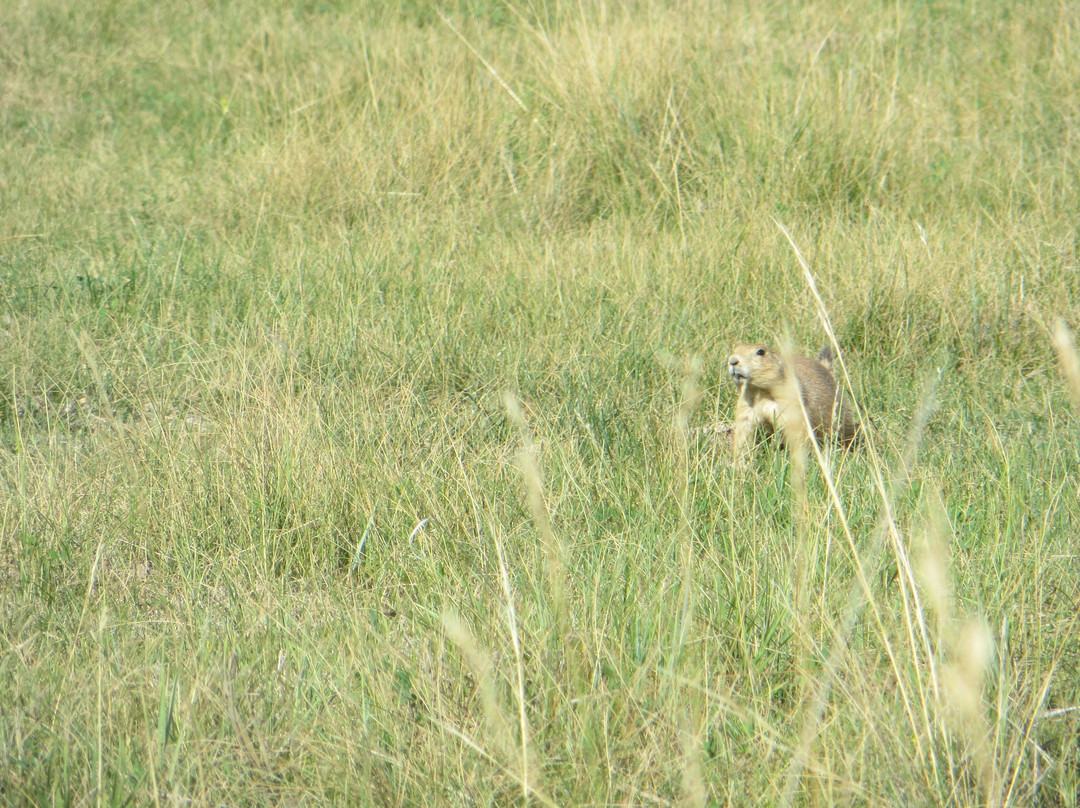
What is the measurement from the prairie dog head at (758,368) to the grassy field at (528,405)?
14cm

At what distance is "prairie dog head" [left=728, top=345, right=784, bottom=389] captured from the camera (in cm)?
303

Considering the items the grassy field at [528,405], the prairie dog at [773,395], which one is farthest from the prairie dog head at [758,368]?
the grassy field at [528,405]

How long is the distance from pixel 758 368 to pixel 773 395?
3.7 inches

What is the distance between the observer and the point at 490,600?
2029 millimetres

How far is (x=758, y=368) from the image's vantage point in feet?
9.97

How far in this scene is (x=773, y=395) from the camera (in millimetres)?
3061

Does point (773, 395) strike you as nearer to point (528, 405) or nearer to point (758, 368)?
point (758, 368)

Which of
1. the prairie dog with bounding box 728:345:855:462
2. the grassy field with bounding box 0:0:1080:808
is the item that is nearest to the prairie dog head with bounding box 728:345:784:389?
the prairie dog with bounding box 728:345:855:462

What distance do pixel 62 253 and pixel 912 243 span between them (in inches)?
132

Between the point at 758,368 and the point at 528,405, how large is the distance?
0.67 metres

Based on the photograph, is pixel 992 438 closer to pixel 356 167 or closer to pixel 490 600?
pixel 490 600

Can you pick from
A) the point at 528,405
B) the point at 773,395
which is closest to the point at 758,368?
the point at 773,395

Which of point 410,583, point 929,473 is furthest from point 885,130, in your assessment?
point 410,583

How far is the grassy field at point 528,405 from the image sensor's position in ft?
5.42
